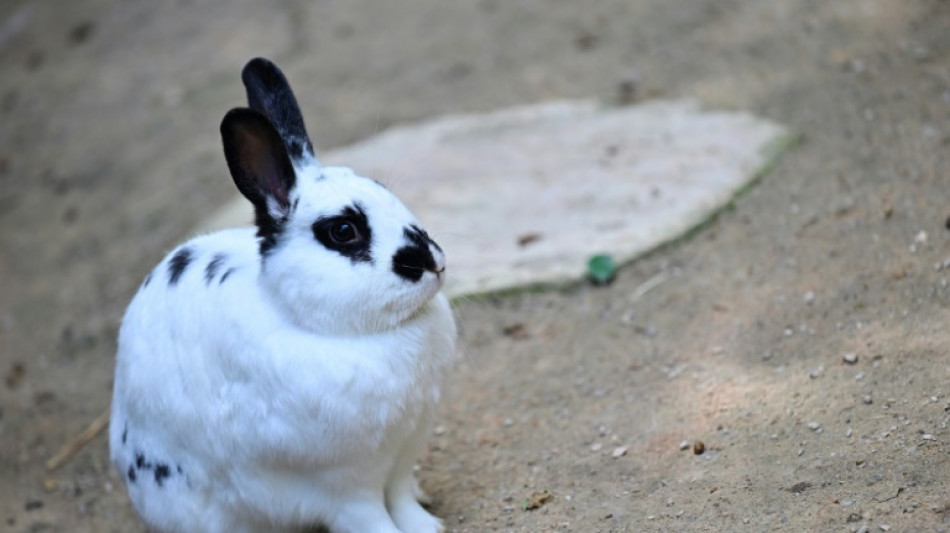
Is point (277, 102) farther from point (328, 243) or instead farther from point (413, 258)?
point (413, 258)

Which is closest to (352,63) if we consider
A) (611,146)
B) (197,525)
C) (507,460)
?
(611,146)

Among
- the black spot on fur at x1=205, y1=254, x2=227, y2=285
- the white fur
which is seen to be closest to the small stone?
the white fur

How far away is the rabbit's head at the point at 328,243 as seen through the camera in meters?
2.94

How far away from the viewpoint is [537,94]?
641cm

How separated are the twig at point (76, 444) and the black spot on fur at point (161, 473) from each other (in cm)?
167

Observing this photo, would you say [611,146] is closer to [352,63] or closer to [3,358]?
[352,63]

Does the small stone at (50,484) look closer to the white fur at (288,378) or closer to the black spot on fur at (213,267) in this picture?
the white fur at (288,378)

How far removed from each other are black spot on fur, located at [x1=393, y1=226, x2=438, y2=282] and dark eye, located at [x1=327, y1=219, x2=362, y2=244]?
0.39ft

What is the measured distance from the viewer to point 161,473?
326 cm

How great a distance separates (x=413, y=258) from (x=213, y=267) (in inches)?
25.8

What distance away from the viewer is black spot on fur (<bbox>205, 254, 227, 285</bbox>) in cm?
323

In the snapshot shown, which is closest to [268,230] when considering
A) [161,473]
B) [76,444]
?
[161,473]

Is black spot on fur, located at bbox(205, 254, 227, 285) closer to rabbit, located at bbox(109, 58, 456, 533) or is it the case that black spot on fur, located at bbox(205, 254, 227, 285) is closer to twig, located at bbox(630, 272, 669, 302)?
rabbit, located at bbox(109, 58, 456, 533)

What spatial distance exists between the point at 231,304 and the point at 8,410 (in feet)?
8.55
